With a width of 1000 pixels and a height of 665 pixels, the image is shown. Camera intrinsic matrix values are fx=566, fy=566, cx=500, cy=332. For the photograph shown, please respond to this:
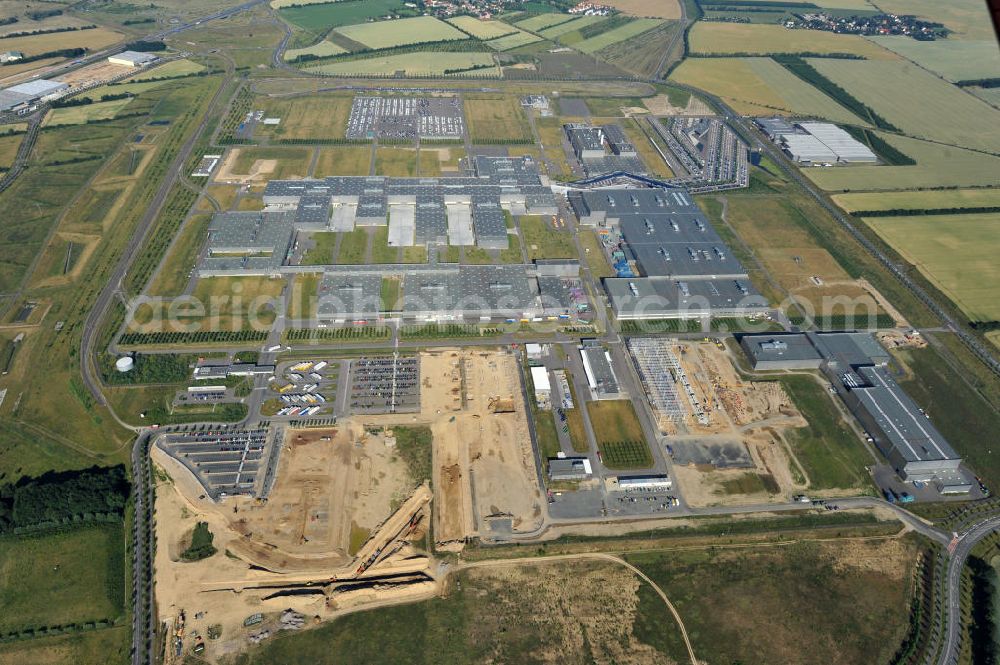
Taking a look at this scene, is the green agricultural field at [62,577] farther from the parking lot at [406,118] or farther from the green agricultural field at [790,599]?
the parking lot at [406,118]

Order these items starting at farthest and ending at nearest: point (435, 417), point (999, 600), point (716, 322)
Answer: point (716, 322), point (435, 417), point (999, 600)

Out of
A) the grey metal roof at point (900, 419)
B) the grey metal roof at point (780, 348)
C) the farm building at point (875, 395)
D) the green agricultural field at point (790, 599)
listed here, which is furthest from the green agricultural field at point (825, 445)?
the green agricultural field at point (790, 599)

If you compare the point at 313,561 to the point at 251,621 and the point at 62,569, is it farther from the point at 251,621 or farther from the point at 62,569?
the point at 62,569

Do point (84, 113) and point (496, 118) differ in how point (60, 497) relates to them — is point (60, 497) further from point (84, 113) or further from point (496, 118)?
point (496, 118)

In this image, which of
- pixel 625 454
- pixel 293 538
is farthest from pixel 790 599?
pixel 293 538

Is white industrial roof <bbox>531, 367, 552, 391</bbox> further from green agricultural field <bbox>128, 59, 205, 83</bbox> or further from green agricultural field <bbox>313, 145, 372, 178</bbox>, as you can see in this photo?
green agricultural field <bbox>128, 59, 205, 83</bbox>

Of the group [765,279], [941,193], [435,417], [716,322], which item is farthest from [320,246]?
[941,193]
